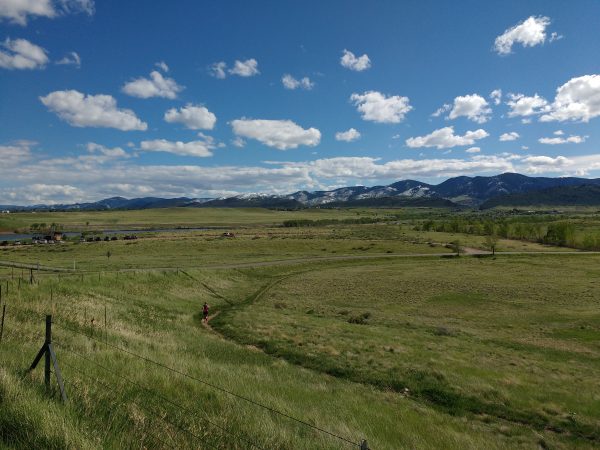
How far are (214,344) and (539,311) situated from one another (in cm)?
4067

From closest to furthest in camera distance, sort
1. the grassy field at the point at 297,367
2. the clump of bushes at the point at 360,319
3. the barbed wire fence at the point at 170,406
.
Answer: the barbed wire fence at the point at 170,406, the grassy field at the point at 297,367, the clump of bushes at the point at 360,319

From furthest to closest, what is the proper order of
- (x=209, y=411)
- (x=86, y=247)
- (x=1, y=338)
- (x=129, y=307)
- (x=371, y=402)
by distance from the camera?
(x=86, y=247)
(x=129, y=307)
(x=371, y=402)
(x=1, y=338)
(x=209, y=411)

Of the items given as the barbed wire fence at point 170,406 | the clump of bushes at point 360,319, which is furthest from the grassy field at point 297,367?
the clump of bushes at point 360,319

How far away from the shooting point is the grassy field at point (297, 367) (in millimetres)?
9375

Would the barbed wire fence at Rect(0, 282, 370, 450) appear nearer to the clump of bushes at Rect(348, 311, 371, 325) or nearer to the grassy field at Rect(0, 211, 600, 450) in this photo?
the grassy field at Rect(0, 211, 600, 450)

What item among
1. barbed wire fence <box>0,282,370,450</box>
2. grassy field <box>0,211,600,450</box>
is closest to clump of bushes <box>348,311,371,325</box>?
grassy field <box>0,211,600,450</box>

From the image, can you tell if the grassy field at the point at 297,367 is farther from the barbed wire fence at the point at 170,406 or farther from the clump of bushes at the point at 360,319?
the clump of bushes at the point at 360,319

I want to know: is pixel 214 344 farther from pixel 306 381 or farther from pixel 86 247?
pixel 86 247

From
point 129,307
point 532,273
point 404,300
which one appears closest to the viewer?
point 129,307

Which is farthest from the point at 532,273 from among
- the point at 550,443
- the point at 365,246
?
the point at 550,443

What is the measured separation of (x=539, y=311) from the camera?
4844 centimetres

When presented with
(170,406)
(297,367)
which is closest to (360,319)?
(297,367)

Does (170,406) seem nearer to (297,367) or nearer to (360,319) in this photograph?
(297,367)

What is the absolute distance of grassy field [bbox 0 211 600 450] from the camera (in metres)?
9.38
